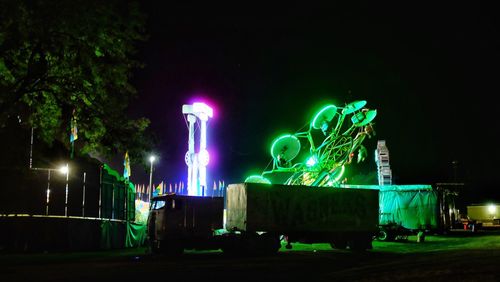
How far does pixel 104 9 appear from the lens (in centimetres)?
1842

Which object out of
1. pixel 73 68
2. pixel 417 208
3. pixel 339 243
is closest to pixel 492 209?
pixel 417 208

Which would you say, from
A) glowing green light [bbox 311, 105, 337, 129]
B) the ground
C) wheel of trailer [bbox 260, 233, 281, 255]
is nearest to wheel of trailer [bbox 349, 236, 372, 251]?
wheel of trailer [bbox 260, 233, 281, 255]

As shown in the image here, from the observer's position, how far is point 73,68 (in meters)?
19.1

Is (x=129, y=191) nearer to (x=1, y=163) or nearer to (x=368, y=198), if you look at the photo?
(x=1, y=163)

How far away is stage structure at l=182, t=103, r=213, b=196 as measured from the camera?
46750mm

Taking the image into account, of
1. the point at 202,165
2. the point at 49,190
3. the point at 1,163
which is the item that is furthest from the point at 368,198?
the point at 202,165

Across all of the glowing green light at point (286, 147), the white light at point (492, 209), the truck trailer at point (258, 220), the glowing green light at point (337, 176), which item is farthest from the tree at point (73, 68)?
the white light at point (492, 209)

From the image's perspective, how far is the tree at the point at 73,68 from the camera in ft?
56.8


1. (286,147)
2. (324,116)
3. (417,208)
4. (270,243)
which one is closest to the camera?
(270,243)

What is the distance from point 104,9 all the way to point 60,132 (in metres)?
7.35

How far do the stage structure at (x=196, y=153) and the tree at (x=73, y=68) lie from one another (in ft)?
82.9

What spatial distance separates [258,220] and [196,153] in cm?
2401

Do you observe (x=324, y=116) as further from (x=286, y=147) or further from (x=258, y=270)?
(x=258, y=270)

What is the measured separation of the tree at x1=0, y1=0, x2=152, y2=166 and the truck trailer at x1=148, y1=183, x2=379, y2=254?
14.0 ft
